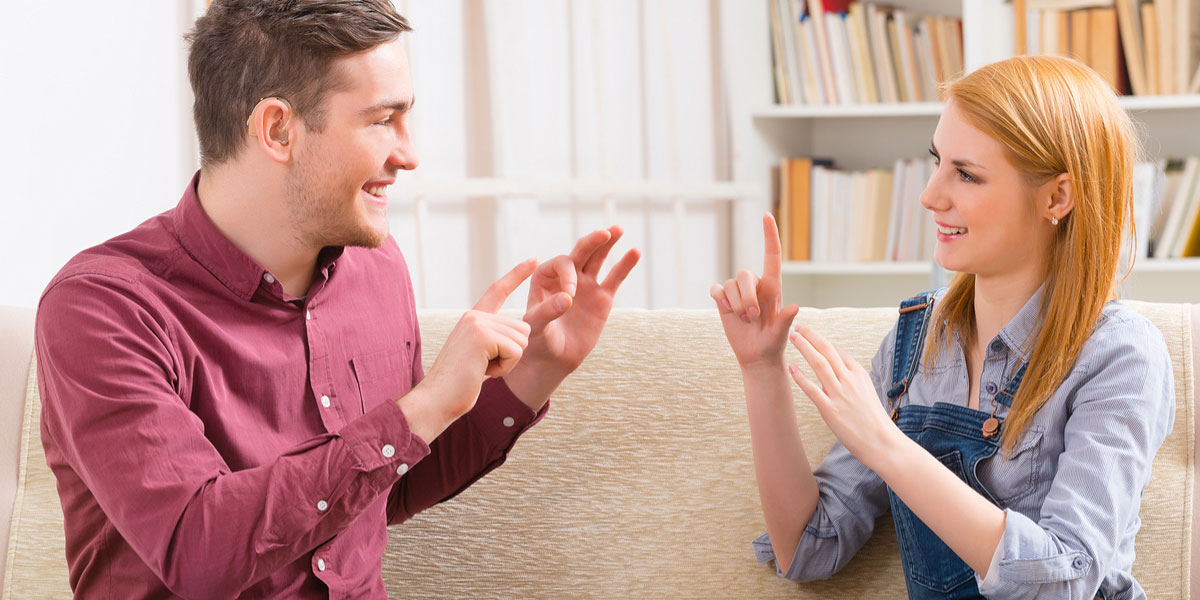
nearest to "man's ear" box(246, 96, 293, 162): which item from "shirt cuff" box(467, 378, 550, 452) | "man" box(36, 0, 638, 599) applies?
"man" box(36, 0, 638, 599)

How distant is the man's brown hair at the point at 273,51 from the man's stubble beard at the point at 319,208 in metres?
0.05

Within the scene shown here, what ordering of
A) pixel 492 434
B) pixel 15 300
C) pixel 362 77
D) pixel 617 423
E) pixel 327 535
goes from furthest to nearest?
pixel 15 300, pixel 617 423, pixel 492 434, pixel 362 77, pixel 327 535

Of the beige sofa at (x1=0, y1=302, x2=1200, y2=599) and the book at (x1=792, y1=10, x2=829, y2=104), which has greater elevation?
the book at (x1=792, y1=10, x2=829, y2=104)

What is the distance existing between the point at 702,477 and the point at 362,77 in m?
0.64

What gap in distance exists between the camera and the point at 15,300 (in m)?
1.83

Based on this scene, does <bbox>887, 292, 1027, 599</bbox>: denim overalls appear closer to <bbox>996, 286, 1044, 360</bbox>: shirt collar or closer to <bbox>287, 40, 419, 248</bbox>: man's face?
<bbox>996, 286, 1044, 360</bbox>: shirt collar

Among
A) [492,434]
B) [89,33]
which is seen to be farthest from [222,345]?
[89,33]

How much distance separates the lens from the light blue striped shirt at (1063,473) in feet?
3.48

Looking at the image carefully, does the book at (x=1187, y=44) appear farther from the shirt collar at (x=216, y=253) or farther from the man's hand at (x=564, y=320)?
the shirt collar at (x=216, y=253)

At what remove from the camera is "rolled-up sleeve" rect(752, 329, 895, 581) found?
130 cm

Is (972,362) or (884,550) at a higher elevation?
(972,362)

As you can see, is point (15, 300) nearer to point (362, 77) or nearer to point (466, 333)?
point (362, 77)

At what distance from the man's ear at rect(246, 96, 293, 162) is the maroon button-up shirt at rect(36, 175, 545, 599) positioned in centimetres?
10

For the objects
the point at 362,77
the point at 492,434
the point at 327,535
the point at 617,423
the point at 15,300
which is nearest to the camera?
the point at 327,535
